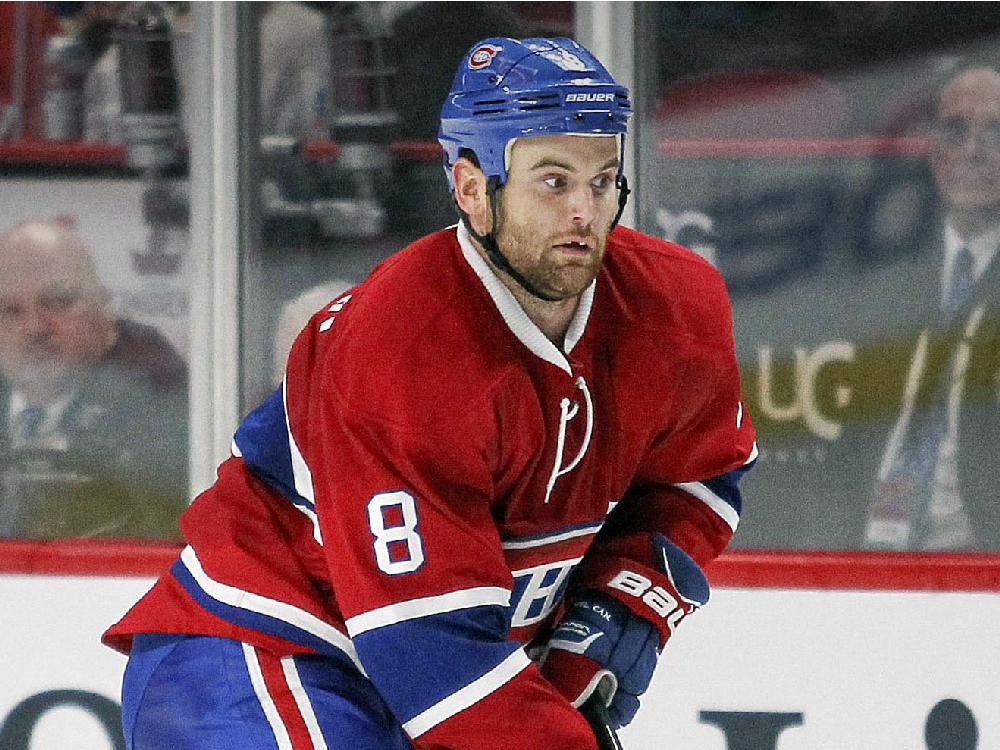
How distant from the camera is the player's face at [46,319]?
2.95 m

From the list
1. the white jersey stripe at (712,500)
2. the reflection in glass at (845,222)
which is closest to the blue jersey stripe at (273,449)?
the white jersey stripe at (712,500)

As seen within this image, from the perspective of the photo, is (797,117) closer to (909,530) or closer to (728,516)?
(909,530)

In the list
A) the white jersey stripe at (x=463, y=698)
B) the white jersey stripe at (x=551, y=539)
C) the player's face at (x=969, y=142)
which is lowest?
the white jersey stripe at (x=463, y=698)

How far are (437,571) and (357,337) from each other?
200 millimetres

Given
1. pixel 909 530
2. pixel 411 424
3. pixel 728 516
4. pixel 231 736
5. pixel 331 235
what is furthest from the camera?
pixel 331 235

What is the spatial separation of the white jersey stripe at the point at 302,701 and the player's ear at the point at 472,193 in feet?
1.37

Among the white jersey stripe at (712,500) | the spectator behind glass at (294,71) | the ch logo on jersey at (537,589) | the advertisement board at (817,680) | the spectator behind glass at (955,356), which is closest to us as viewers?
the ch logo on jersey at (537,589)

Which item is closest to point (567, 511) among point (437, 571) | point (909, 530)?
point (437, 571)

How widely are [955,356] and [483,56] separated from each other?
1.43m

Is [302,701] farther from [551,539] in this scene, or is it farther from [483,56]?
[483,56]

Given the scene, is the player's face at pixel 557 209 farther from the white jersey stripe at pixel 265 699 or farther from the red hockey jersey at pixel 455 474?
the white jersey stripe at pixel 265 699

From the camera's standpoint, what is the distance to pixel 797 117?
2.89 meters

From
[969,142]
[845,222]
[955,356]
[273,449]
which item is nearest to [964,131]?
[969,142]

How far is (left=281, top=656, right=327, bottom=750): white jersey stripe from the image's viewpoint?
5.24ft
